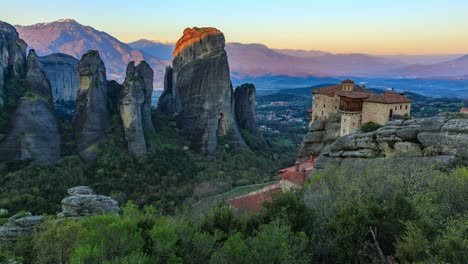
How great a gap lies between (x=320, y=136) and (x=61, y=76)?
64.3m

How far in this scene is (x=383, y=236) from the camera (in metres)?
12.9

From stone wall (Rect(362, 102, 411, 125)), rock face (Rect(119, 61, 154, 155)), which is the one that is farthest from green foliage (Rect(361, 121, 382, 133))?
rock face (Rect(119, 61, 154, 155))

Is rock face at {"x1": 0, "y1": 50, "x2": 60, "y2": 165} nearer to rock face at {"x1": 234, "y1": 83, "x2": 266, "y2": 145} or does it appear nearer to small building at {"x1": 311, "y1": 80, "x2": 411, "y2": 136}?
small building at {"x1": 311, "y1": 80, "x2": 411, "y2": 136}

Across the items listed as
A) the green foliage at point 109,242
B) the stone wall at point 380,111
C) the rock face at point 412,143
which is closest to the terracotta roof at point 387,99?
the stone wall at point 380,111

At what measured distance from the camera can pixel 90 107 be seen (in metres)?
48.2

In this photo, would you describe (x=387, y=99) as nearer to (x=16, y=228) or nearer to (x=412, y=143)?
(x=412, y=143)

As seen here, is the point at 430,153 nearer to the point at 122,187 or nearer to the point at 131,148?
the point at 122,187

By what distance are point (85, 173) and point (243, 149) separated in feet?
97.1

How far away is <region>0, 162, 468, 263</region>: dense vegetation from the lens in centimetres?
1104

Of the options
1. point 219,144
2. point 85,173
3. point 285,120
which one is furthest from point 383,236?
point 285,120

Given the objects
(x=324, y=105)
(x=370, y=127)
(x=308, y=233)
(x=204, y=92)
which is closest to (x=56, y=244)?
(x=308, y=233)

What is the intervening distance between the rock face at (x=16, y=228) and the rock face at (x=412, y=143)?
2089 centimetres

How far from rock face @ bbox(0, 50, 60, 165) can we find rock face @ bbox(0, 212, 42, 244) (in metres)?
22.4

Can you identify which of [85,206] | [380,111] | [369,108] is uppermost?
[369,108]
